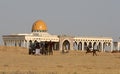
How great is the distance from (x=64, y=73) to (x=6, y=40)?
319 feet

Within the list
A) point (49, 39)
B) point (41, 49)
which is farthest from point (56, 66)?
point (49, 39)

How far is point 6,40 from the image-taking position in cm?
12362

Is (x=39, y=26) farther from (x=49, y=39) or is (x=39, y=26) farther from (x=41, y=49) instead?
(x=41, y=49)

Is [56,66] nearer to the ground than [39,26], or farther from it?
nearer to the ground

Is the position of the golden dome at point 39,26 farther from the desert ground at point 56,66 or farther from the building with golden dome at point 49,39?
the desert ground at point 56,66

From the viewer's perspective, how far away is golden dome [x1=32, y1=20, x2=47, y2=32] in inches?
4735

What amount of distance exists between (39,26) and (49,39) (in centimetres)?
448

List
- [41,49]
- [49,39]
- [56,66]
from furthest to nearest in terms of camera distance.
Result: [49,39]
[41,49]
[56,66]

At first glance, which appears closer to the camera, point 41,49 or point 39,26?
point 41,49

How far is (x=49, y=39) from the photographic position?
387 feet

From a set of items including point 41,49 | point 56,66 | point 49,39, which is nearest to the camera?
point 56,66

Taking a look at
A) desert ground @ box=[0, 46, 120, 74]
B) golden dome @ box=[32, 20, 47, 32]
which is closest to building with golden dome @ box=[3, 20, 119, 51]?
golden dome @ box=[32, 20, 47, 32]

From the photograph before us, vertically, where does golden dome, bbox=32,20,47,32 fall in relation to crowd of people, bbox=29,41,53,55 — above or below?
above

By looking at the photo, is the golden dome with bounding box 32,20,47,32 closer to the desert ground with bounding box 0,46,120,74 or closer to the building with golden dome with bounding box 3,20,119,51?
the building with golden dome with bounding box 3,20,119,51
